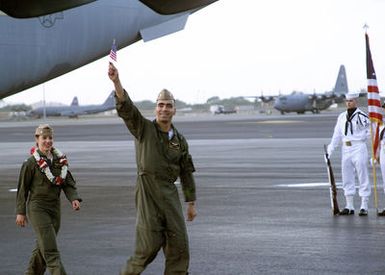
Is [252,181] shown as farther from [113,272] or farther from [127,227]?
[113,272]

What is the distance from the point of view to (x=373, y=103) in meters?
14.8

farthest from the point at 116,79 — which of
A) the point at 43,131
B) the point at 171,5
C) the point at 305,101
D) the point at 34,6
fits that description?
the point at 305,101

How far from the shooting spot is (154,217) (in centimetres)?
796

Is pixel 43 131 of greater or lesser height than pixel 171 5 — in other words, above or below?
below

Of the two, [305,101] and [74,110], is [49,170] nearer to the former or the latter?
[305,101]

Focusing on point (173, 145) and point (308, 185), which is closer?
point (173, 145)

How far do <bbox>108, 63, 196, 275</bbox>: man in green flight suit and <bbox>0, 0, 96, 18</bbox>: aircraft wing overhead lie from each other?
4.85 m

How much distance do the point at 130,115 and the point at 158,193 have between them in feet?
2.44

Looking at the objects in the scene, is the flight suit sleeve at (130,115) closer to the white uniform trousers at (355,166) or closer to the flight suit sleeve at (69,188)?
the flight suit sleeve at (69,188)

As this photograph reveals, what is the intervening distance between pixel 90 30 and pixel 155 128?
12.2 meters

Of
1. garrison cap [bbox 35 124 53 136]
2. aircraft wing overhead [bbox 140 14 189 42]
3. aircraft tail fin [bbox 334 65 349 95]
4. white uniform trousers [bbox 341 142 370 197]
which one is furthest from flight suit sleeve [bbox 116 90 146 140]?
aircraft tail fin [bbox 334 65 349 95]

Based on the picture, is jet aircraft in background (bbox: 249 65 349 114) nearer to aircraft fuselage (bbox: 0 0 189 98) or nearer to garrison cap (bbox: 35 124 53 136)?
aircraft fuselage (bbox: 0 0 189 98)

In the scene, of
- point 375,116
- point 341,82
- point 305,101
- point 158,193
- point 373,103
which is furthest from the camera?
point 341,82

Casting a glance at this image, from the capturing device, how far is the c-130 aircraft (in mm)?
18688
